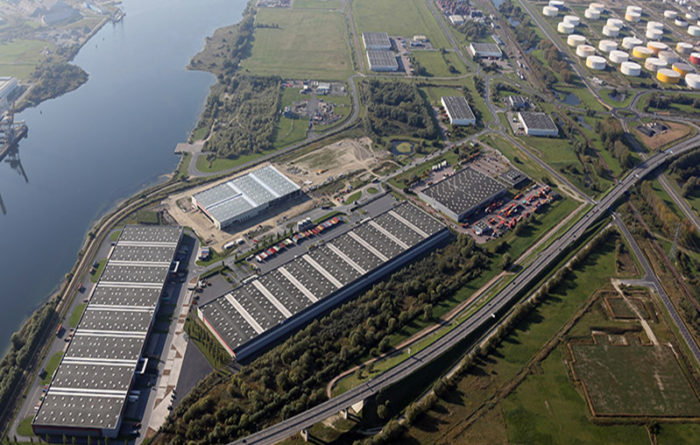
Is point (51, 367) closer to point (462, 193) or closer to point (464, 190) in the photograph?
point (462, 193)

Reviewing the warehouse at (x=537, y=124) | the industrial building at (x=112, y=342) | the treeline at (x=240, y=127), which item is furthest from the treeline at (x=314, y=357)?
the warehouse at (x=537, y=124)

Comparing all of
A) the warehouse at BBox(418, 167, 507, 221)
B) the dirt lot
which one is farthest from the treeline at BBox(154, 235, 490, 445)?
the dirt lot

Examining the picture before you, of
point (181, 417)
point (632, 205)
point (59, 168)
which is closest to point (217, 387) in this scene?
point (181, 417)

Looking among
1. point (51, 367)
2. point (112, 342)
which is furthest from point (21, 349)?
point (112, 342)

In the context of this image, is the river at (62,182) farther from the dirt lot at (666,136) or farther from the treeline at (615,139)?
the dirt lot at (666,136)

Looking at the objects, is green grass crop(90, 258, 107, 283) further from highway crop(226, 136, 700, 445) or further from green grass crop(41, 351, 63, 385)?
highway crop(226, 136, 700, 445)

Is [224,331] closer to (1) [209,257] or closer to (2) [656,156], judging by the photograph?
(1) [209,257]
